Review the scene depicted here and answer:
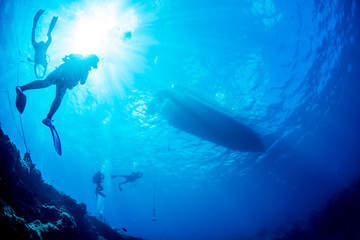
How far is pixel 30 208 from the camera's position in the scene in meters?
5.33

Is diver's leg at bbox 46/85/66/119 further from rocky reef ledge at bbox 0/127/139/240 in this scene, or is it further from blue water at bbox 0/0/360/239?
blue water at bbox 0/0/360/239

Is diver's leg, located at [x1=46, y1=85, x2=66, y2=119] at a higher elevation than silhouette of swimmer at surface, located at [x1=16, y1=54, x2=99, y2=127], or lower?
lower

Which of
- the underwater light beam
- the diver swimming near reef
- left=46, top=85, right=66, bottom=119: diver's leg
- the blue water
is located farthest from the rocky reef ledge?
the blue water

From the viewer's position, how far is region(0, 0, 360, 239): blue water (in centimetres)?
1043

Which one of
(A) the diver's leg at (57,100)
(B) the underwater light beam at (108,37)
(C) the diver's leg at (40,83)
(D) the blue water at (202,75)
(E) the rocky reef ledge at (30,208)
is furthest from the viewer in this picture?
(D) the blue water at (202,75)

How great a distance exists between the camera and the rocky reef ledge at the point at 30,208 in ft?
10.8

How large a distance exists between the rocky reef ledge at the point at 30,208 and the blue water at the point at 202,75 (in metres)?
8.23

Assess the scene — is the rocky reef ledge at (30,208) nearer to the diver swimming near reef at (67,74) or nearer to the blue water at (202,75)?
the diver swimming near reef at (67,74)

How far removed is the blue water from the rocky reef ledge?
8225mm

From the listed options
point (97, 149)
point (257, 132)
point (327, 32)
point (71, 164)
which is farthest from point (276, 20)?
point (71, 164)

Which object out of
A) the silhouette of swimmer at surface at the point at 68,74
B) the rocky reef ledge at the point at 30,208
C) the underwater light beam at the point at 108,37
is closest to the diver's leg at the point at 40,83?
the silhouette of swimmer at surface at the point at 68,74

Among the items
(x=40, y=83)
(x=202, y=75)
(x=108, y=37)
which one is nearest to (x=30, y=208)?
(x=40, y=83)

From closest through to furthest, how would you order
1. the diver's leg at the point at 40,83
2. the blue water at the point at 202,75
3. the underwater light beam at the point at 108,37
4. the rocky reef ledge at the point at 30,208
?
the rocky reef ledge at the point at 30,208
the diver's leg at the point at 40,83
the underwater light beam at the point at 108,37
the blue water at the point at 202,75

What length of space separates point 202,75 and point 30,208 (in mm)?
11118
